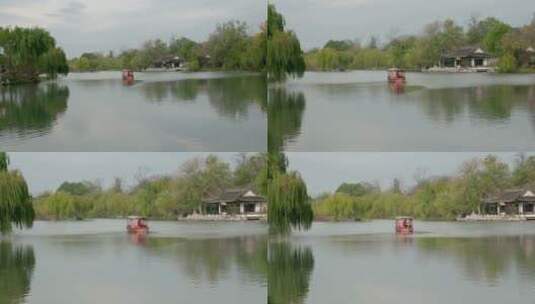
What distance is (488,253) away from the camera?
4.08 metres

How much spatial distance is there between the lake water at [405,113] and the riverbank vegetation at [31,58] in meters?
1.14

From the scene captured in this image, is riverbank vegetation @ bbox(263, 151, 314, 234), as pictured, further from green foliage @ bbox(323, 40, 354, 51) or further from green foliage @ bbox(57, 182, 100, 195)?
green foliage @ bbox(57, 182, 100, 195)

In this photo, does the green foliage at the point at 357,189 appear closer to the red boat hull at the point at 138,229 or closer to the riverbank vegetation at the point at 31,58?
the red boat hull at the point at 138,229

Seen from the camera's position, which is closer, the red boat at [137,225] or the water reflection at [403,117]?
the water reflection at [403,117]

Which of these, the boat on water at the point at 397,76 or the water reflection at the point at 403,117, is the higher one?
the boat on water at the point at 397,76

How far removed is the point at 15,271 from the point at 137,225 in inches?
25.4

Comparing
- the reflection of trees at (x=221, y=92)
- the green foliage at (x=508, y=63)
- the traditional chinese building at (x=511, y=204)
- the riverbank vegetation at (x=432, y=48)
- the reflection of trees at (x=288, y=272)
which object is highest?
the riverbank vegetation at (x=432, y=48)

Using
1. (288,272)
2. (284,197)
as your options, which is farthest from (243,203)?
(288,272)

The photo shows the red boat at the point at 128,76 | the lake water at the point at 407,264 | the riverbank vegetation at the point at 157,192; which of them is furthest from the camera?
the red boat at the point at 128,76

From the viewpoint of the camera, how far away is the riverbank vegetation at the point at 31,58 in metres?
4.14

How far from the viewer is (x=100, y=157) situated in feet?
13.4

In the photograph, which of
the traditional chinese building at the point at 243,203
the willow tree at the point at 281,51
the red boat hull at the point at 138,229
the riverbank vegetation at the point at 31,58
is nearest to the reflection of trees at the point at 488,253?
the traditional chinese building at the point at 243,203

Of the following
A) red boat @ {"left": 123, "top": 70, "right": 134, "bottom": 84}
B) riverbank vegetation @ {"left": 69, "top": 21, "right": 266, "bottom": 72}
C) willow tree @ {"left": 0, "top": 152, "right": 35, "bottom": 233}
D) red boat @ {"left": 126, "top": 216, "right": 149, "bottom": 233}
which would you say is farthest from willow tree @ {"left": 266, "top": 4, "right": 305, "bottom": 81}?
willow tree @ {"left": 0, "top": 152, "right": 35, "bottom": 233}

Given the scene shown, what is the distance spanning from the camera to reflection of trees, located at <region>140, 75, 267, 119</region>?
4125 millimetres
